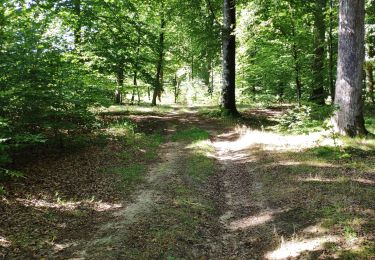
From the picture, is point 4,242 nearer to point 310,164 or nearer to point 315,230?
point 315,230

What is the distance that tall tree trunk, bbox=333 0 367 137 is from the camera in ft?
35.6

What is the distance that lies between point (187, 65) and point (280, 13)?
31.9m

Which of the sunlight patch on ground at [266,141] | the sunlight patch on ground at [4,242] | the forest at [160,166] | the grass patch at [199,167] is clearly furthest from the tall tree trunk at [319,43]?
the sunlight patch on ground at [4,242]

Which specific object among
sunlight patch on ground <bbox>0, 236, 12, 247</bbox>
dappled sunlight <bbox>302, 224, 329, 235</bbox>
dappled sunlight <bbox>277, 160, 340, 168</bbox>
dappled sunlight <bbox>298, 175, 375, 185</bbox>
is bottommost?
sunlight patch on ground <bbox>0, 236, 12, 247</bbox>

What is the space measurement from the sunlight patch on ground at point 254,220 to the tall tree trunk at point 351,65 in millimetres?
5068

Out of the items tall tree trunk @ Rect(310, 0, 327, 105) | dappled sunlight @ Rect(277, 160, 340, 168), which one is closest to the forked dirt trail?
dappled sunlight @ Rect(277, 160, 340, 168)

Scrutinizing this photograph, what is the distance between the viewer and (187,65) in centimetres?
5231

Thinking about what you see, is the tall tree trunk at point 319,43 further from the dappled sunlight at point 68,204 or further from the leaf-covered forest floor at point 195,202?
the dappled sunlight at point 68,204

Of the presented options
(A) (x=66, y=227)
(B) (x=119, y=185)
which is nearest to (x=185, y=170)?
(B) (x=119, y=185)

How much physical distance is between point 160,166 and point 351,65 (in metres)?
7.07

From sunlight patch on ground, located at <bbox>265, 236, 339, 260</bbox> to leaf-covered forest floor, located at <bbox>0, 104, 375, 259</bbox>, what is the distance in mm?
18

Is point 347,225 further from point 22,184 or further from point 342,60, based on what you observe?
point 22,184

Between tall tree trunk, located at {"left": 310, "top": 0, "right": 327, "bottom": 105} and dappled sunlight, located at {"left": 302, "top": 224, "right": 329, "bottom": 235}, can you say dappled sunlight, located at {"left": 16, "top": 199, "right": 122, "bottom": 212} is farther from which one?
tall tree trunk, located at {"left": 310, "top": 0, "right": 327, "bottom": 105}

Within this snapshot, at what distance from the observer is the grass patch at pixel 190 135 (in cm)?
1553
